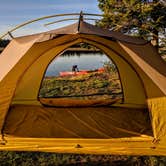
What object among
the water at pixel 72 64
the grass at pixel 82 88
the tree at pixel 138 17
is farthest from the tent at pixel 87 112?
the water at pixel 72 64

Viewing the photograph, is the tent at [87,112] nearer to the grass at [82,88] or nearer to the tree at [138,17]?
the grass at [82,88]

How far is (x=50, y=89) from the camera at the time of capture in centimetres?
1072

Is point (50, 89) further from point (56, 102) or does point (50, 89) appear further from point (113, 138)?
point (113, 138)

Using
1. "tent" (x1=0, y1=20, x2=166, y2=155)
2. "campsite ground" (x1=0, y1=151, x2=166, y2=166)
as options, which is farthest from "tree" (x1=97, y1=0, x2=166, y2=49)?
"campsite ground" (x1=0, y1=151, x2=166, y2=166)

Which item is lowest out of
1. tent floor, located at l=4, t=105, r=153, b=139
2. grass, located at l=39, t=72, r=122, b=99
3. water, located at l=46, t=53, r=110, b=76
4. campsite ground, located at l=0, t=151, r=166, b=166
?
campsite ground, located at l=0, t=151, r=166, b=166

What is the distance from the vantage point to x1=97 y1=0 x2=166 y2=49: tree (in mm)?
11859

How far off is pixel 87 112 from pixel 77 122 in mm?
675

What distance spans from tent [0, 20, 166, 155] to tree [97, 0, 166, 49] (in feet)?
17.4

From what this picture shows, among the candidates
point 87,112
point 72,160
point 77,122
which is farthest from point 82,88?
point 72,160

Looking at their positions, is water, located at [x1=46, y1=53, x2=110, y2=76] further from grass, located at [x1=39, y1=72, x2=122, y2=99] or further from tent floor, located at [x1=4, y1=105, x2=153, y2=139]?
tent floor, located at [x1=4, y1=105, x2=153, y2=139]

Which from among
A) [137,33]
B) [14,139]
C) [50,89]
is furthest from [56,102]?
[137,33]

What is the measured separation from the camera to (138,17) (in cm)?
1220

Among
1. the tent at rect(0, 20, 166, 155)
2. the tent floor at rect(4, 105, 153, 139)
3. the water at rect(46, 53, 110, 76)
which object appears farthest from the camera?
the water at rect(46, 53, 110, 76)

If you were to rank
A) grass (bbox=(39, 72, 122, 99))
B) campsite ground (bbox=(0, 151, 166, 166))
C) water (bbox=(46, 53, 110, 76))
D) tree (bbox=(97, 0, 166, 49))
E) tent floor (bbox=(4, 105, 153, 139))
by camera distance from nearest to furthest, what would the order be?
campsite ground (bbox=(0, 151, 166, 166))
tent floor (bbox=(4, 105, 153, 139))
grass (bbox=(39, 72, 122, 99))
tree (bbox=(97, 0, 166, 49))
water (bbox=(46, 53, 110, 76))
